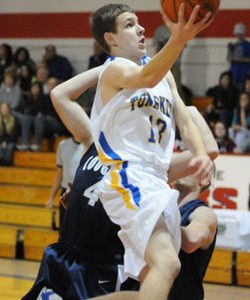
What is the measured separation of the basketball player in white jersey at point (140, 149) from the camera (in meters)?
2.70

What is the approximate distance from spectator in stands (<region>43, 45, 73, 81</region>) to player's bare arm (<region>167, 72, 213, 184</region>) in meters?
8.70

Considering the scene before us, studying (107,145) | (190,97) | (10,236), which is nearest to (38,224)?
(10,236)

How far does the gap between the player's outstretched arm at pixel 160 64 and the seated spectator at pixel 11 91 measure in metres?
8.50

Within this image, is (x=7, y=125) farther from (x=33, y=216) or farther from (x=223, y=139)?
(x=223, y=139)

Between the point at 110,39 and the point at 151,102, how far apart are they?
457 millimetres

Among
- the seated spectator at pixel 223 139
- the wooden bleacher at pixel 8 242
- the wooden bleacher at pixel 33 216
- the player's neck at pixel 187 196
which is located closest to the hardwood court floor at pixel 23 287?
the wooden bleacher at pixel 33 216

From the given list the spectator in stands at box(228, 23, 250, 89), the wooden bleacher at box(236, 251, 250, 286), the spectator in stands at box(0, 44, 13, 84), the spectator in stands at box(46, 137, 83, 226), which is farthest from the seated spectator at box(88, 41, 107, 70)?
the wooden bleacher at box(236, 251, 250, 286)

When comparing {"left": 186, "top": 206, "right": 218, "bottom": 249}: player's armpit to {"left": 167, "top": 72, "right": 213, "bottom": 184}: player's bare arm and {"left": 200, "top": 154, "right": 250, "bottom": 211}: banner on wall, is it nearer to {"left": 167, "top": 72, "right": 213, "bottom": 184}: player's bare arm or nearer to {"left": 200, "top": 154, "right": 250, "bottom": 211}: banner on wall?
{"left": 167, "top": 72, "right": 213, "bottom": 184}: player's bare arm

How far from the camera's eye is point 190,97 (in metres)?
10.5

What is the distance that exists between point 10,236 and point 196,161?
18.0 feet

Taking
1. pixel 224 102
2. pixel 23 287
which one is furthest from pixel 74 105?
pixel 224 102

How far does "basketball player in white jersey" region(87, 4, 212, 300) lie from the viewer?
2.70 m

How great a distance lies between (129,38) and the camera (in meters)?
3.13

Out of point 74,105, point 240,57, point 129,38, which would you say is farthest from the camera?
point 240,57
